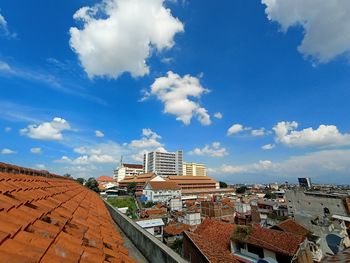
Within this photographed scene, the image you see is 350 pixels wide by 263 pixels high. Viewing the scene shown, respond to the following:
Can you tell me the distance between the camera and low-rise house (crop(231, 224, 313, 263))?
1750 centimetres

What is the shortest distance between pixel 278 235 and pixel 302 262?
270cm

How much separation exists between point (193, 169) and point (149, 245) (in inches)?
7094

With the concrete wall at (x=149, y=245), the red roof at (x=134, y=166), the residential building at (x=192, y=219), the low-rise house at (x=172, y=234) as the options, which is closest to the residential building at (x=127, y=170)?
the red roof at (x=134, y=166)

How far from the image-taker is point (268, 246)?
18953 mm

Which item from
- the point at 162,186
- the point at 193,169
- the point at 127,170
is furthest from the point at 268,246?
the point at 193,169

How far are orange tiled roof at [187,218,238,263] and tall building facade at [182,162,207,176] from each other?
14579 cm

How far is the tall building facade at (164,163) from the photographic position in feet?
480

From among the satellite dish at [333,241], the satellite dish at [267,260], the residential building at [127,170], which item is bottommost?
the satellite dish at [267,260]

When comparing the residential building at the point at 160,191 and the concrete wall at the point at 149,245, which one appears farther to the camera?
the residential building at the point at 160,191

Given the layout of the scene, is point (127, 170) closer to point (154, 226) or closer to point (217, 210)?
point (217, 210)

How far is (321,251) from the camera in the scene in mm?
20719

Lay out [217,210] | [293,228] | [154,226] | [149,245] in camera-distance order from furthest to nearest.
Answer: [217,210], [154,226], [293,228], [149,245]

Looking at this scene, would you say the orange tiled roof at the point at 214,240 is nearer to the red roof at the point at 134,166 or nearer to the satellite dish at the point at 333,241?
the satellite dish at the point at 333,241

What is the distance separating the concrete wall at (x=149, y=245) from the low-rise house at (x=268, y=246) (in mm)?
16101
